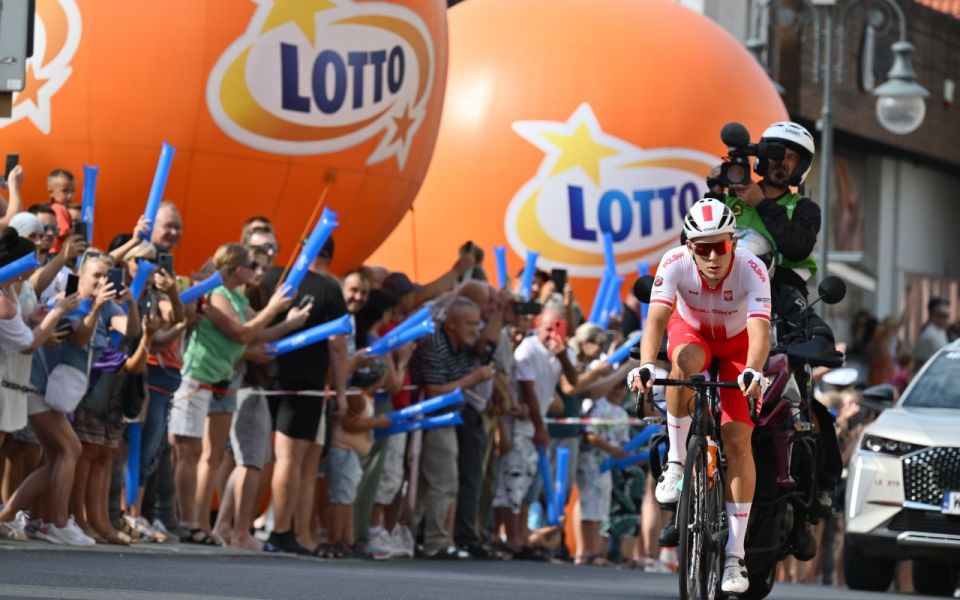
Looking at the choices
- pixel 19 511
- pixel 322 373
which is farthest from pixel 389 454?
pixel 19 511

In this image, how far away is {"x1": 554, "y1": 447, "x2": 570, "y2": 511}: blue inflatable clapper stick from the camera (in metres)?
19.3

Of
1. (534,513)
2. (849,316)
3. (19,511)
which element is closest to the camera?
(19,511)

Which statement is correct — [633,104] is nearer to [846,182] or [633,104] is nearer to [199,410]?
[199,410]

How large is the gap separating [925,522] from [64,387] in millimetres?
6149

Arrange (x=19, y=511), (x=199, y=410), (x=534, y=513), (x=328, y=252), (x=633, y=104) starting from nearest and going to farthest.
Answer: (x=19, y=511)
(x=199, y=410)
(x=328, y=252)
(x=534, y=513)
(x=633, y=104)

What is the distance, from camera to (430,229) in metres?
23.8

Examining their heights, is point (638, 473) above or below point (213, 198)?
below

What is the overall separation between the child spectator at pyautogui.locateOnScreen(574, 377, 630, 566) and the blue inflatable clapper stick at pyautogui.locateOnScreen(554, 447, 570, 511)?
0.31 meters

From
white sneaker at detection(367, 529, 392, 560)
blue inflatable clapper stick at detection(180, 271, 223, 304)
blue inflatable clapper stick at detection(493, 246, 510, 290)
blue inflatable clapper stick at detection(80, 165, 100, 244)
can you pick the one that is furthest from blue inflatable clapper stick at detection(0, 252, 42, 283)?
blue inflatable clapper stick at detection(493, 246, 510, 290)

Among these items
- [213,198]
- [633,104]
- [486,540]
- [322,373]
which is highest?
[633,104]

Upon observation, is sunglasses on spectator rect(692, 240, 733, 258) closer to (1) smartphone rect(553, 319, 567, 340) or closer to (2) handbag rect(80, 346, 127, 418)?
(2) handbag rect(80, 346, 127, 418)

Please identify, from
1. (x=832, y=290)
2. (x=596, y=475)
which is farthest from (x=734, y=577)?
(x=596, y=475)

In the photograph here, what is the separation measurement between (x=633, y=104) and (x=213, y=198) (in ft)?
21.4

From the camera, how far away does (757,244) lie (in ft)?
39.8
